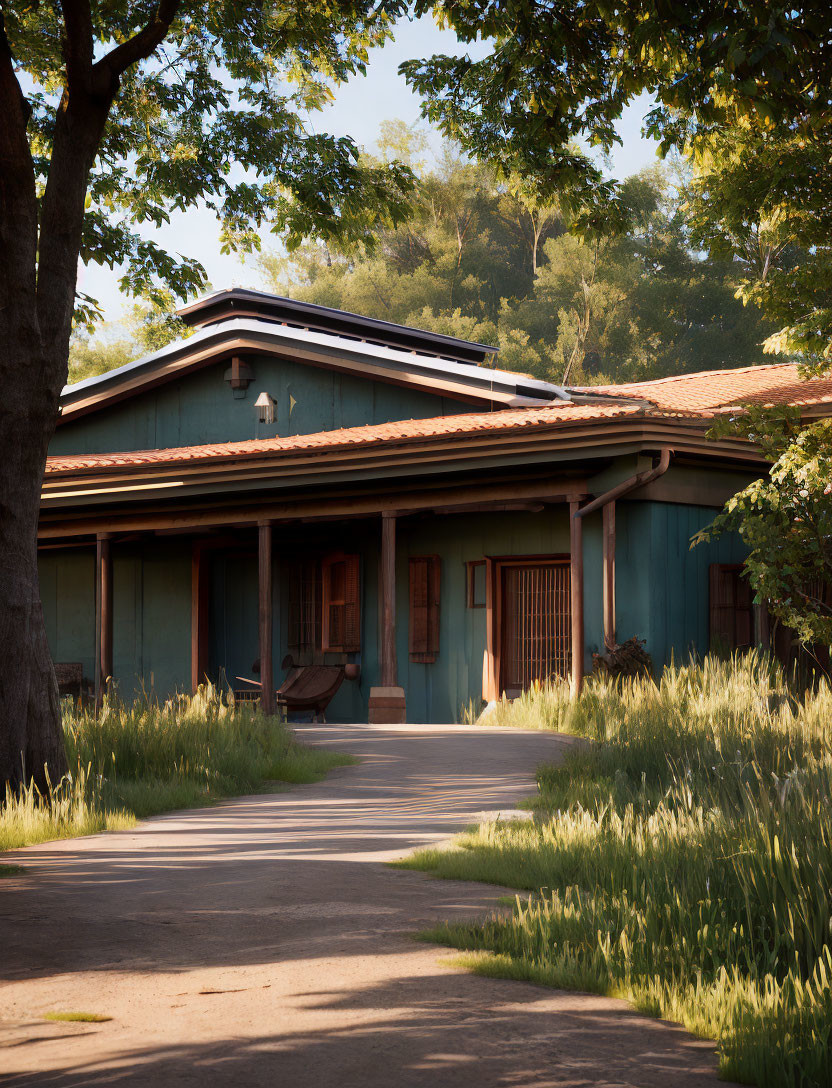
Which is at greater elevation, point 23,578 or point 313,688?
point 23,578

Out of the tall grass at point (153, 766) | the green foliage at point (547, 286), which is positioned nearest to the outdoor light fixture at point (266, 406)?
the tall grass at point (153, 766)

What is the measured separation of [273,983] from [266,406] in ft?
45.4

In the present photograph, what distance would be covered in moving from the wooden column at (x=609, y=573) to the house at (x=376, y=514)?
0.02 m

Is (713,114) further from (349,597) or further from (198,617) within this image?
(198,617)

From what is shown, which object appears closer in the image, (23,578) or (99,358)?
(23,578)

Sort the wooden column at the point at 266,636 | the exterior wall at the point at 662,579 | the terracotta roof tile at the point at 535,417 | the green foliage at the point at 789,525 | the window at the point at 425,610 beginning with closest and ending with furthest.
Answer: the green foliage at the point at 789,525
the terracotta roof tile at the point at 535,417
the exterior wall at the point at 662,579
the wooden column at the point at 266,636
the window at the point at 425,610

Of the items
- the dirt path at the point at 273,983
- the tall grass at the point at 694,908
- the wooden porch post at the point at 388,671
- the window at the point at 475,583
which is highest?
the window at the point at 475,583

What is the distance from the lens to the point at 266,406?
56.6 feet

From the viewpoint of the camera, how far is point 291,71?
13.1m

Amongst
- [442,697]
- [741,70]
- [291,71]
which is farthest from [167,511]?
[741,70]

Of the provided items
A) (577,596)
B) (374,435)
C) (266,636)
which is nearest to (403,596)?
(266,636)

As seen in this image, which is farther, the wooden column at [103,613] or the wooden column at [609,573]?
the wooden column at [103,613]

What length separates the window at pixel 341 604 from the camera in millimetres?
15883

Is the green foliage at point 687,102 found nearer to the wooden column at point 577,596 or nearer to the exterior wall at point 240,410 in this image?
the wooden column at point 577,596
